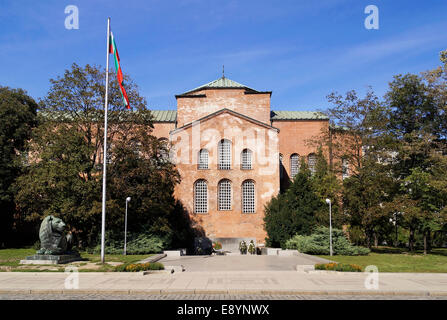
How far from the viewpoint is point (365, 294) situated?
12438mm

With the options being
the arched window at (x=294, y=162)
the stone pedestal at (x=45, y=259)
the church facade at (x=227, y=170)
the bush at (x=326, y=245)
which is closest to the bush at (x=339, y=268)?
the bush at (x=326, y=245)

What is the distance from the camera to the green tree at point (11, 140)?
34375 millimetres

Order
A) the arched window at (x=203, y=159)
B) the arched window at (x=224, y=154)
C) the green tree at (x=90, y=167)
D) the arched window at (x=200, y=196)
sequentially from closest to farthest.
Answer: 1. the green tree at (x=90, y=167)
2. the arched window at (x=200, y=196)
3. the arched window at (x=203, y=159)
4. the arched window at (x=224, y=154)

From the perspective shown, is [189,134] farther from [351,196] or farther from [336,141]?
[351,196]

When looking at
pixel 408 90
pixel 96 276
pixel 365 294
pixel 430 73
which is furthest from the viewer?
pixel 408 90

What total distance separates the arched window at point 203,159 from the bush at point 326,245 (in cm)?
1283

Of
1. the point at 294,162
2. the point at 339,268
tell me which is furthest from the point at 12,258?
the point at 294,162

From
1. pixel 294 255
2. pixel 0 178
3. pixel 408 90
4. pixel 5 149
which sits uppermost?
pixel 408 90

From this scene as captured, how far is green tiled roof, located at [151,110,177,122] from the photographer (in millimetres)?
49062

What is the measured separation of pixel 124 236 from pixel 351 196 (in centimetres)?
1840

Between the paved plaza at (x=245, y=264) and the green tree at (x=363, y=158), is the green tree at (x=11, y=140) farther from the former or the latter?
the green tree at (x=363, y=158)

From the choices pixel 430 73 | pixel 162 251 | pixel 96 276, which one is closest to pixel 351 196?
pixel 430 73

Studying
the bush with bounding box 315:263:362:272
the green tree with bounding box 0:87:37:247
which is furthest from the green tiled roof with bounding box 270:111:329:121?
the bush with bounding box 315:263:362:272

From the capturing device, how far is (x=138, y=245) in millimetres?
29719
